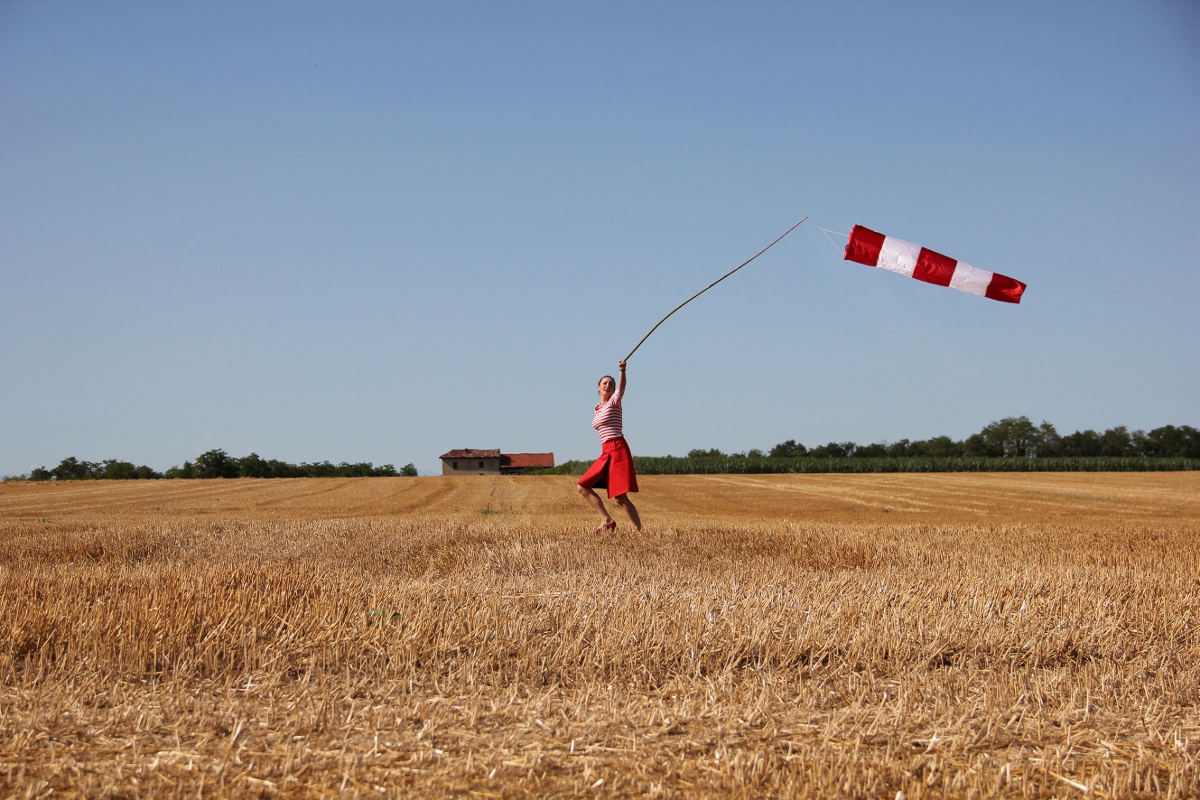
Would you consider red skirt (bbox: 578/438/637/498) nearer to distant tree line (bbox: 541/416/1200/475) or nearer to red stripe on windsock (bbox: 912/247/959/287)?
red stripe on windsock (bbox: 912/247/959/287)

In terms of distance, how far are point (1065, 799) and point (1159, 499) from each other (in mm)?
26849

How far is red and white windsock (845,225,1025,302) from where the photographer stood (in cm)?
836

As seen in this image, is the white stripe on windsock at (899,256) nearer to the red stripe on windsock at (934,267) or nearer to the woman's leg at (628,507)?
the red stripe on windsock at (934,267)

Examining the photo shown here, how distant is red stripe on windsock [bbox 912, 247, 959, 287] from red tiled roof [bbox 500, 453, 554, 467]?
103 metres

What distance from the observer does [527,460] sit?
114562 mm

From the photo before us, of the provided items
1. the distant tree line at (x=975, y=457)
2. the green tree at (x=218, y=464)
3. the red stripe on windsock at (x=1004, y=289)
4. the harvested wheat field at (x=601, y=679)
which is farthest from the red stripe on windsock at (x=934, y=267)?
the green tree at (x=218, y=464)

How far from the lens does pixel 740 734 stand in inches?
132

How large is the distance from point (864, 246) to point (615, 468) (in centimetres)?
385

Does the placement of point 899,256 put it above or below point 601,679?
above

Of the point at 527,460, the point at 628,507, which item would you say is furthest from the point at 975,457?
the point at 628,507

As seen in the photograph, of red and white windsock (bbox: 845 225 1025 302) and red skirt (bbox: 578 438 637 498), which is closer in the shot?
red and white windsock (bbox: 845 225 1025 302)

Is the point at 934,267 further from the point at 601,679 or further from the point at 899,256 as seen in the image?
the point at 601,679

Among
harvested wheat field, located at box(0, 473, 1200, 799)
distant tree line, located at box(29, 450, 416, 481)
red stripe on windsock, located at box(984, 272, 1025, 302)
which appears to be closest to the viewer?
harvested wheat field, located at box(0, 473, 1200, 799)

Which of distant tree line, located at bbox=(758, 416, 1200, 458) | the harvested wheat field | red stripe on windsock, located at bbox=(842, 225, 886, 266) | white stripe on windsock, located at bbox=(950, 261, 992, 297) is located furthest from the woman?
distant tree line, located at bbox=(758, 416, 1200, 458)
